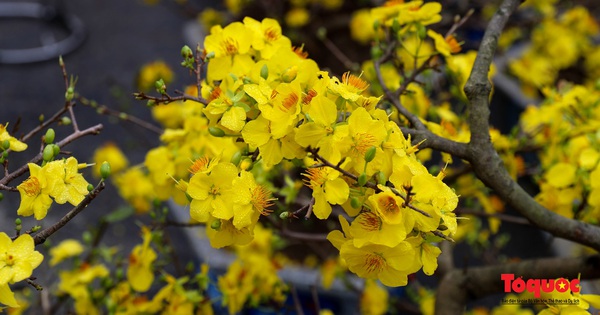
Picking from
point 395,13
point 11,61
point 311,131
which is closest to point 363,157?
point 311,131

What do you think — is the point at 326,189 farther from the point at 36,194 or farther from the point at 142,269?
the point at 142,269

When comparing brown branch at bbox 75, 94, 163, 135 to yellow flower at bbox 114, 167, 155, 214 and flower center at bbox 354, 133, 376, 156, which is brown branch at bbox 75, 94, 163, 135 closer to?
yellow flower at bbox 114, 167, 155, 214

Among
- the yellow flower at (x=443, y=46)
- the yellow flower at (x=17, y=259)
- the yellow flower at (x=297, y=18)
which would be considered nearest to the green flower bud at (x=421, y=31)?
the yellow flower at (x=443, y=46)

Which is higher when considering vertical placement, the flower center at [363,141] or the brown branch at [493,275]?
the flower center at [363,141]

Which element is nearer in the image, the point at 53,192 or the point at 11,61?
the point at 53,192

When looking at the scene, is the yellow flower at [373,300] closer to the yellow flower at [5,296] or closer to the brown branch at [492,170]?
the brown branch at [492,170]

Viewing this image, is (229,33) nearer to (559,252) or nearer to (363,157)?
(363,157)
